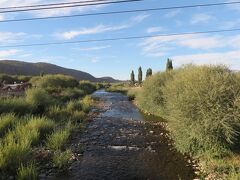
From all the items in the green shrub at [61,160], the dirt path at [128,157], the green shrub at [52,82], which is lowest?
the dirt path at [128,157]

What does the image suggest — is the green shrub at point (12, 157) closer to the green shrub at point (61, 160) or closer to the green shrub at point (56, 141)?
the green shrub at point (61, 160)

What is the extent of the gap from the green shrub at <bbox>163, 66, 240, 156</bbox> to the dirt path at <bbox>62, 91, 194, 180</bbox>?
1163mm

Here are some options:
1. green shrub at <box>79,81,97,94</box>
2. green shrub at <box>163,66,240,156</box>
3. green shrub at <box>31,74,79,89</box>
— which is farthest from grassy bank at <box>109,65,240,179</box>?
green shrub at <box>79,81,97,94</box>

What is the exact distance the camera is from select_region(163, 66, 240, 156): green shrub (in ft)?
46.5

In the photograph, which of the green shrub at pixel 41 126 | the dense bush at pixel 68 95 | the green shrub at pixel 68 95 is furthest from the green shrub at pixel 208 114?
the green shrub at pixel 68 95

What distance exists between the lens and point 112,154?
15.6 m

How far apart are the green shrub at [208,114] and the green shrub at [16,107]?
1265 centimetres

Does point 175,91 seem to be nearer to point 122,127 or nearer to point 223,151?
point 223,151

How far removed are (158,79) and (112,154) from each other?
1818cm

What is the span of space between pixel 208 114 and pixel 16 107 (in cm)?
1506

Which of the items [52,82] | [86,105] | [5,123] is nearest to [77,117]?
[86,105]

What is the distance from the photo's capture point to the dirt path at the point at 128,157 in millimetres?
12641

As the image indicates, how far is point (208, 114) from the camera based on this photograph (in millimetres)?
14516

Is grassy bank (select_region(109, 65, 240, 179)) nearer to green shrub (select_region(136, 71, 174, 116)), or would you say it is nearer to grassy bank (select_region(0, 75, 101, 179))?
grassy bank (select_region(0, 75, 101, 179))
